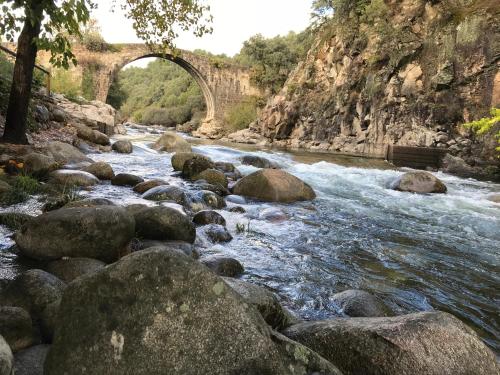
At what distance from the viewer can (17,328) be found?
2082 millimetres

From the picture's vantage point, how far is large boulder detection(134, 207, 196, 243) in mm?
4582

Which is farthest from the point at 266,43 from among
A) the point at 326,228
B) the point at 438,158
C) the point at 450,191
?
the point at 326,228

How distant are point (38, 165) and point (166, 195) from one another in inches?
96.9

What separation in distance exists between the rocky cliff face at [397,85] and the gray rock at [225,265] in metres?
12.2

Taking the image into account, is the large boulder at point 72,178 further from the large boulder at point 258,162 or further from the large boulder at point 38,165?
the large boulder at point 258,162

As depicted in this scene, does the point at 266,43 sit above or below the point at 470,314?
above

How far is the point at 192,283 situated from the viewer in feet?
5.94

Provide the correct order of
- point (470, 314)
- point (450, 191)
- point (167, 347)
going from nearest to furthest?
point (167, 347), point (470, 314), point (450, 191)

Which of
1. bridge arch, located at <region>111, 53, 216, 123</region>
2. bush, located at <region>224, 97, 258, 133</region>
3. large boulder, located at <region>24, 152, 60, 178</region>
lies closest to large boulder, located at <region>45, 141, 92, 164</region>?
large boulder, located at <region>24, 152, 60, 178</region>

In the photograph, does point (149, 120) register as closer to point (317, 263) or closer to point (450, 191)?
point (450, 191)

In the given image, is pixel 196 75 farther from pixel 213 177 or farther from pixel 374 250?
pixel 374 250

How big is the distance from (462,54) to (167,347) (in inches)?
761

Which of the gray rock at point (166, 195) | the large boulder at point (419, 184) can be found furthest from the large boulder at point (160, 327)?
the large boulder at point (419, 184)

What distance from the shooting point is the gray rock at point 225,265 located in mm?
4000
